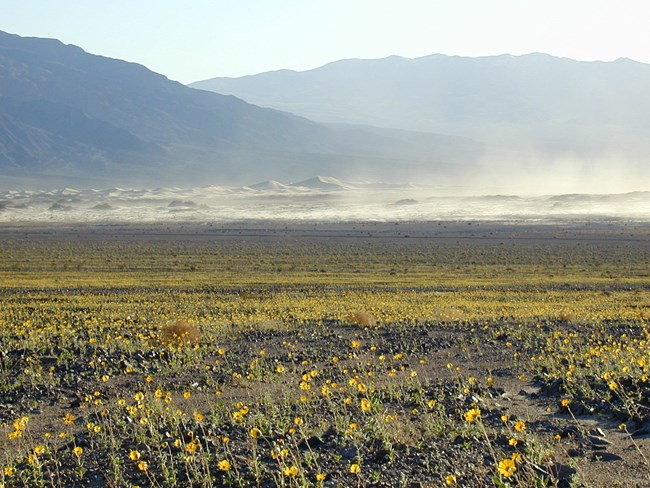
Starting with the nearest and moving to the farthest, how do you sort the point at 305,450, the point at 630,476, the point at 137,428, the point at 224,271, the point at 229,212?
the point at 630,476 < the point at 305,450 < the point at 137,428 < the point at 224,271 < the point at 229,212

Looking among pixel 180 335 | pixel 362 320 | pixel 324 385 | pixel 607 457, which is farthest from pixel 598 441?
pixel 362 320

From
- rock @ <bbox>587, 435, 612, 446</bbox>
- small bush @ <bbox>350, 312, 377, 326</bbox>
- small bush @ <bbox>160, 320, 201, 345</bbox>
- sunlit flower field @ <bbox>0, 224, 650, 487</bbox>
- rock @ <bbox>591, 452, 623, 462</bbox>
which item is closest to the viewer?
sunlit flower field @ <bbox>0, 224, 650, 487</bbox>

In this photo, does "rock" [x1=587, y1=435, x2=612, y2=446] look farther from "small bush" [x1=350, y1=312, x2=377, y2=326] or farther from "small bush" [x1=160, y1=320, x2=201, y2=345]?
"small bush" [x1=350, y1=312, x2=377, y2=326]

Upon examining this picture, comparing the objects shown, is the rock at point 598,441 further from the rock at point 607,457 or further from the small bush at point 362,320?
the small bush at point 362,320

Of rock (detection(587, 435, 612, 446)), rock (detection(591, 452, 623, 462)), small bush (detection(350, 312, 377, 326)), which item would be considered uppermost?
rock (detection(587, 435, 612, 446))

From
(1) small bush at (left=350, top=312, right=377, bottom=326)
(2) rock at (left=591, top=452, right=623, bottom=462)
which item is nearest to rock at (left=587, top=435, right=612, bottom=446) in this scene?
(2) rock at (left=591, top=452, right=623, bottom=462)

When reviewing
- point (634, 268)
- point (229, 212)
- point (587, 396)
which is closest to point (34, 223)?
point (229, 212)

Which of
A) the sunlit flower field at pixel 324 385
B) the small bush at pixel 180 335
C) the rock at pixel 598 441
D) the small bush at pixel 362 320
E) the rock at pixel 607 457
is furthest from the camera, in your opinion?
the small bush at pixel 362 320

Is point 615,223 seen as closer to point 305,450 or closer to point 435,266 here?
point 435,266

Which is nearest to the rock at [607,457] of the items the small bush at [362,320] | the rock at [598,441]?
the rock at [598,441]

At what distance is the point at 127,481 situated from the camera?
277 inches

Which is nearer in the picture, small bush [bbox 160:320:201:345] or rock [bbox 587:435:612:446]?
rock [bbox 587:435:612:446]

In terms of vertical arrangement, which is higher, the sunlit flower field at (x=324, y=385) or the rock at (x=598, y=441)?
the rock at (x=598, y=441)

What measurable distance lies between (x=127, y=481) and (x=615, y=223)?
8181 cm
